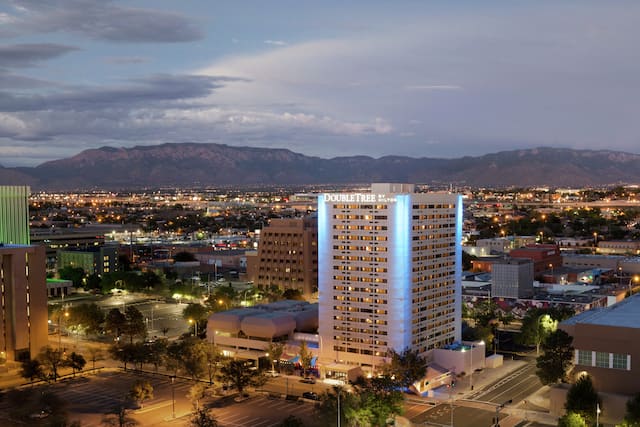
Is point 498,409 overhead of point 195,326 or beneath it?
beneath

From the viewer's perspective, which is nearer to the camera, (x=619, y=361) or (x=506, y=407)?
(x=619, y=361)

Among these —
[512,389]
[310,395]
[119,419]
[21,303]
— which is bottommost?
[512,389]

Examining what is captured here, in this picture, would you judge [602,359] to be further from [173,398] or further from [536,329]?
[173,398]

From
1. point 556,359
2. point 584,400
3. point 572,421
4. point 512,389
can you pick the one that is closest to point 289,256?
point 512,389

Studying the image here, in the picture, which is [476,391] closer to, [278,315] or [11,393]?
[278,315]

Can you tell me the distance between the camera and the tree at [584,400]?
5284 centimetres

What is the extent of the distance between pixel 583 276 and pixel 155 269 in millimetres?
80793

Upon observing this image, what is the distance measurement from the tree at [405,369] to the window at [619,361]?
16111 millimetres

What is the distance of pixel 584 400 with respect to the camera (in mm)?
53344

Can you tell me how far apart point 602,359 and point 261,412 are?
2911 centimetres

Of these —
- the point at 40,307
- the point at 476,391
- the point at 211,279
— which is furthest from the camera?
the point at 211,279

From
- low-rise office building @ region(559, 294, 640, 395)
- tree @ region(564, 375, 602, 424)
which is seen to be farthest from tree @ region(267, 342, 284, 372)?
tree @ region(564, 375, 602, 424)

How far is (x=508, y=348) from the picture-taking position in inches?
3206

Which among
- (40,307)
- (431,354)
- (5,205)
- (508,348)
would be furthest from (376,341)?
(5,205)
